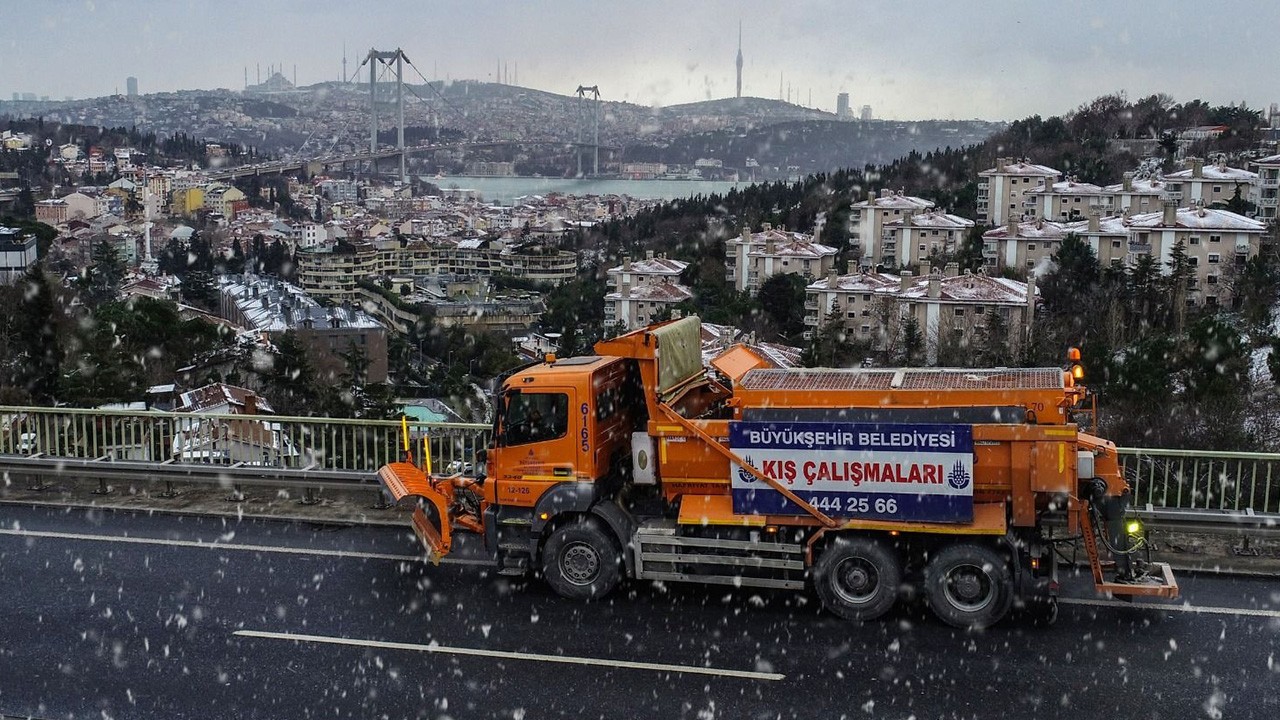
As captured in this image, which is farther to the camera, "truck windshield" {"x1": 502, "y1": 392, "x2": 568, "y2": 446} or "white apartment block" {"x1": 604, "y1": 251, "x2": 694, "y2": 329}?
"white apartment block" {"x1": 604, "y1": 251, "x2": 694, "y2": 329}

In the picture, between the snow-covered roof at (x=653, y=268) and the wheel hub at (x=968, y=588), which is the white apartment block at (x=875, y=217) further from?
the wheel hub at (x=968, y=588)

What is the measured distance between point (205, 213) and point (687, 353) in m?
167

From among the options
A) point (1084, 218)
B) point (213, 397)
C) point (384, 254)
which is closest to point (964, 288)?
Result: point (1084, 218)

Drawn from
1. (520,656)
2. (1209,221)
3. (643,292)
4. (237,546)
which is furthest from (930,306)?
(520,656)

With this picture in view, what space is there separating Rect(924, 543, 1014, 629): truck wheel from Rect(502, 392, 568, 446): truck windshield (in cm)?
272

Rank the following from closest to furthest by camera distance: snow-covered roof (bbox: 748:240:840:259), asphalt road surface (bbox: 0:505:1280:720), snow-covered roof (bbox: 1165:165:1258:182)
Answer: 1. asphalt road surface (bbox: 0:505:1280:720)
2. snow-covered roof (bbox: 1165:165:1258:182)
3. snow-covered roof (bbox: 748:240:840:259)

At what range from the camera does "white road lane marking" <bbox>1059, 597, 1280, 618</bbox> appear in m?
7.71

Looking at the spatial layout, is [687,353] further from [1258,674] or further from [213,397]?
[213,397]

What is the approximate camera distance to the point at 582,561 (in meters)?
8.28

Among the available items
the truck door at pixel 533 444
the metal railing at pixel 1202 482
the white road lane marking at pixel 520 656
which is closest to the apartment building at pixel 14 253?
the truck door at pixel 533 444

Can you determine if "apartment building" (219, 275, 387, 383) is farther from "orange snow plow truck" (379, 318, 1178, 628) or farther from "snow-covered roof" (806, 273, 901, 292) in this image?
"orange snow plow truck" (379, 318, 1178, 628)

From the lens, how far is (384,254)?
11238 centimetres

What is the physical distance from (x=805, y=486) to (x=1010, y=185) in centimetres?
7306

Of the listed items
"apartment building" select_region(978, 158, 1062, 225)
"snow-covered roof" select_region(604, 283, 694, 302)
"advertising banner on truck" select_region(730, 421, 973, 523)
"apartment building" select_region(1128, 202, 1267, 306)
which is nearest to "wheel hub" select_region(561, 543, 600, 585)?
"advertising banner on truck" select_region(730, 421, 973, 523)
